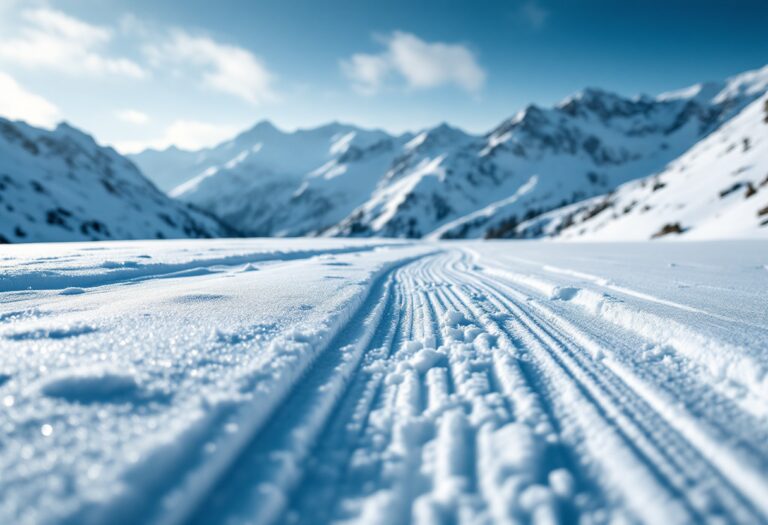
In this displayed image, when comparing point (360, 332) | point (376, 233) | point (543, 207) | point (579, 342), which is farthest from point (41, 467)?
point (543, 207)

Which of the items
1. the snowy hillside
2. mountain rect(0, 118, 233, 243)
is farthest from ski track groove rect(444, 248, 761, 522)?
mountain rect(0, 118, 233, 243)

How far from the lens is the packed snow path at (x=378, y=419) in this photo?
1314 millimetres

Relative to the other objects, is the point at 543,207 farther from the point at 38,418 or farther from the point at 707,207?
the point at 38,418

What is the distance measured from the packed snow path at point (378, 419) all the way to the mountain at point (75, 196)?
274ft

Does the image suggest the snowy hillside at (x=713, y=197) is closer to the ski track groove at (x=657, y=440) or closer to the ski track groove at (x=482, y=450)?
the ski track groove at (x=657, y=440)

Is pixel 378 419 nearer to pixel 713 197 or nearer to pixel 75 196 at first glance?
pixel 713 197

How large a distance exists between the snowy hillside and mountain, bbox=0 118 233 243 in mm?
97115

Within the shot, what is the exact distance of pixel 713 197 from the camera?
1775 inches

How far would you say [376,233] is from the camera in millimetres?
180250

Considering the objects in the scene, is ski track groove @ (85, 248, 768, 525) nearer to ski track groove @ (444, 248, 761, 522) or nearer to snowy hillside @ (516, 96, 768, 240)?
ski track groove @ (444, 248, 761, 522)

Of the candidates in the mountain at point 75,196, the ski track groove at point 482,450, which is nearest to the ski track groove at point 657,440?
the ski track groove at point 482,450

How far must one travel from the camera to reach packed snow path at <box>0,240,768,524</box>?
131cm

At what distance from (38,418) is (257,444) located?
945mm

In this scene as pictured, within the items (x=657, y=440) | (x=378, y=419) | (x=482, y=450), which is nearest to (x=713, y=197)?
(x=657, y=440)
